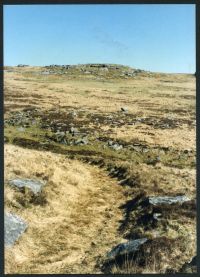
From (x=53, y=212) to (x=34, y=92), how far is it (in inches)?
2200

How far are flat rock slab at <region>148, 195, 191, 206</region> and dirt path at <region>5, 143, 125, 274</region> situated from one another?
1335mm

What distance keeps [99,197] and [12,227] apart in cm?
607

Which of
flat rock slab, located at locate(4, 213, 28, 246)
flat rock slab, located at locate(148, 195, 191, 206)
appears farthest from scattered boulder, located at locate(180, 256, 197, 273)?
flat rock slab, located at locate(148, 195, 191, 206)

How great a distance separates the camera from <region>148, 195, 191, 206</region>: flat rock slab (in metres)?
14.8

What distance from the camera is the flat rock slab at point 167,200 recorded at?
1478 cm

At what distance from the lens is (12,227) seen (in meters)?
12.3

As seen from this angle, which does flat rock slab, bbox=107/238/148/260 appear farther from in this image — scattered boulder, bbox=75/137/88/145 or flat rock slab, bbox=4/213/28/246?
scattered boulder, bbox=75/137/88/145

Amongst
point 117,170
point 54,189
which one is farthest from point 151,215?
point 117,170

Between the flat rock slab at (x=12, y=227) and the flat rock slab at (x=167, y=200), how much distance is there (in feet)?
15.1

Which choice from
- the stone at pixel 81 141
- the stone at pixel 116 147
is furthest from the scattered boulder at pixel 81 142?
the stone at pixel 116 147

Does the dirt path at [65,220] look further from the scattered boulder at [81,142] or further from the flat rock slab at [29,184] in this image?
the scattered boulder at [81,142]

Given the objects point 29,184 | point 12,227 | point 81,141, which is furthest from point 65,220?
point 81,141

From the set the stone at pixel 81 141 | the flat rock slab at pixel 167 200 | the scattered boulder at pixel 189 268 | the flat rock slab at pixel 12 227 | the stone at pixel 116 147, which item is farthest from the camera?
the stone at pixel 81 141

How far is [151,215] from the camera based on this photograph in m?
13.8
